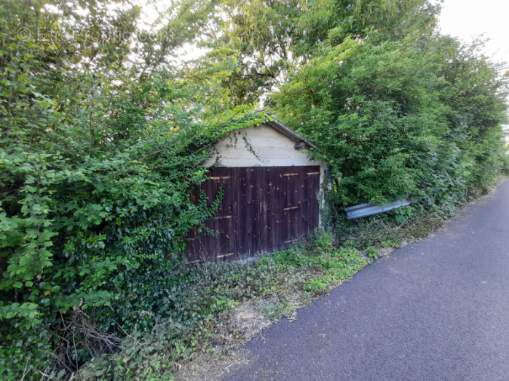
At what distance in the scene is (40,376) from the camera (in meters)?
1.70

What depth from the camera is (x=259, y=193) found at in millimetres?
4074

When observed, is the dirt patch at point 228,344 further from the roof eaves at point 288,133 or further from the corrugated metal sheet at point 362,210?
the corrugated metal sheet at point 362,210

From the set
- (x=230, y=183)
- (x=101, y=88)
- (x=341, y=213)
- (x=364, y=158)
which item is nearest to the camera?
(x=101, y=88)

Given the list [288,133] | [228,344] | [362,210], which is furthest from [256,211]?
[362,210]

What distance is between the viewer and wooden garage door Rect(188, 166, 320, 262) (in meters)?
3.56

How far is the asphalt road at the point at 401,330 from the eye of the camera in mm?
1954

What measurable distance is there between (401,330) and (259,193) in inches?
105

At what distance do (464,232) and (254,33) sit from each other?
24.9ft

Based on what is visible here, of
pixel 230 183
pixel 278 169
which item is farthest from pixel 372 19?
pixel 230 183

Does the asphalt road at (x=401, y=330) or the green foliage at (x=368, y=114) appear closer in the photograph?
the asphalt road at (x=401, y=330)

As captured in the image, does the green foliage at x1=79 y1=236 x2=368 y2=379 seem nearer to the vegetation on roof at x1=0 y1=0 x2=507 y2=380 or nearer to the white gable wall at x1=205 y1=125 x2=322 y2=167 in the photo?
the vegetation on roof at x1=0 y1=0 x2=507 y2=380

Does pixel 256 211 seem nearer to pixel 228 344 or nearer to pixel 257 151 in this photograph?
pixel 257 151

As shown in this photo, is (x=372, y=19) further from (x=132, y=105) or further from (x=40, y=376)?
(x=40, y=376)

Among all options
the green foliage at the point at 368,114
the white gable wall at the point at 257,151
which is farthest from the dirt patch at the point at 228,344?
the green foliage at the point at 368,114
